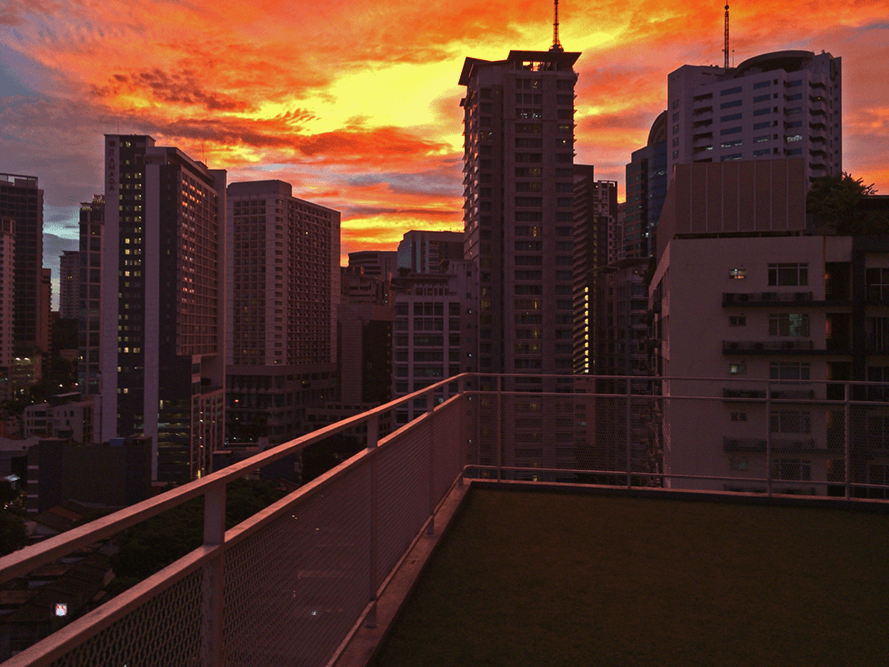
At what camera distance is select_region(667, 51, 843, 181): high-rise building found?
365 feet

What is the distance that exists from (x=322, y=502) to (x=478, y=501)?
482 centimetres

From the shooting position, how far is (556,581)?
16.5ft

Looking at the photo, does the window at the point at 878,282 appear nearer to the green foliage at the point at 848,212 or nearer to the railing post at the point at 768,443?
the green foliage at the point at 848,212

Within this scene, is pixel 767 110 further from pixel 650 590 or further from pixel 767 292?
pixel 650 590

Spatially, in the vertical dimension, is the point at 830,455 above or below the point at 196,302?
below

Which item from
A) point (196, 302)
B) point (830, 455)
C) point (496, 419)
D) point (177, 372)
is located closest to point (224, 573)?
point (496, 419)

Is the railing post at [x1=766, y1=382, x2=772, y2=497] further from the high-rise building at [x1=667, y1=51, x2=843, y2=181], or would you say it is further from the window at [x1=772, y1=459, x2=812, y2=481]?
the high-rise building at [x1=667, y1=51, x2=843, y2=181]

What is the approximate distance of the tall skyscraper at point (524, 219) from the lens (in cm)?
8200

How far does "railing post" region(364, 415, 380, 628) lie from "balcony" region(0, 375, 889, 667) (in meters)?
0.01

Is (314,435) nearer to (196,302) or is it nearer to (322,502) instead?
(322,502)

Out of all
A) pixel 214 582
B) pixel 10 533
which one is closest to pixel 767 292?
pixel 214 582

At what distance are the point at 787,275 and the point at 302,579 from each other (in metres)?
45.0

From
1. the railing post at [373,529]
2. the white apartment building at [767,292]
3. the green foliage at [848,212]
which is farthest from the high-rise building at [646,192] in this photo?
the railing post at [373,529]

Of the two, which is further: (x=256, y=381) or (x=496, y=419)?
(x=256, y=381)
